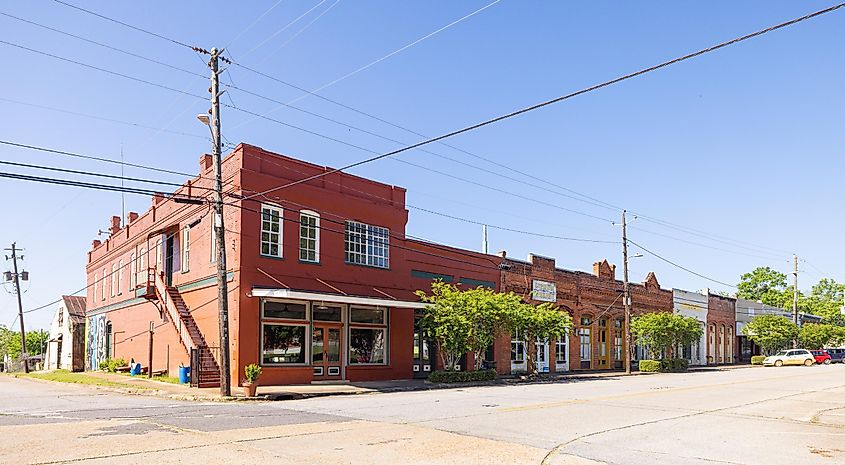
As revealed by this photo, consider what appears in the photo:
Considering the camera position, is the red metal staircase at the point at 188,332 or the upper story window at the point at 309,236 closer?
the red metal staircase at the point at 188,332

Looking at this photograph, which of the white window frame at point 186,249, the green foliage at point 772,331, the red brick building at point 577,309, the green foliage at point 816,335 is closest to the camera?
the white window frame at point 186,249

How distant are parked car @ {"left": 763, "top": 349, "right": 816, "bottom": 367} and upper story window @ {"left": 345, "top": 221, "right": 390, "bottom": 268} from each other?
4137 centimetres

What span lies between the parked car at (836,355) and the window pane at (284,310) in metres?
55.9

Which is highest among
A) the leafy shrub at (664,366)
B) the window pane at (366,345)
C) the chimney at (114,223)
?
the chimney at (114,223)

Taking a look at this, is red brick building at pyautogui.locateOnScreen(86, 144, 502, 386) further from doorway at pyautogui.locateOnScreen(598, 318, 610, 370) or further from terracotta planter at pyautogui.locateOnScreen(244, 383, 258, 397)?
doorway at pyautogui.locateOnScreen(598, 318, 610, 370)

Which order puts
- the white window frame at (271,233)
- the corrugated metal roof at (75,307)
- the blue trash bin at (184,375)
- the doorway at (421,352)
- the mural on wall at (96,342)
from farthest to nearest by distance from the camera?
the corrugated metal roof at (75,307)
the mural on wall at (96,342)
the doorway at (421,352)
the white window frame at (271,233)
the blue trash bin at (184,375)

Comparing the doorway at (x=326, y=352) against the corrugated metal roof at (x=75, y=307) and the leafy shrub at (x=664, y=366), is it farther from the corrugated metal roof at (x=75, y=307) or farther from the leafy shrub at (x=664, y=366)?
the corrugated metal roof at (x=75, y=307)

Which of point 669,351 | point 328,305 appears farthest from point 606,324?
point 328,305

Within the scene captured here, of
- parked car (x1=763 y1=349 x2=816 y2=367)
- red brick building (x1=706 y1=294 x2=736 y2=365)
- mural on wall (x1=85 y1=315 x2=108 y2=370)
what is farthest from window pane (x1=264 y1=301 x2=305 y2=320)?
parked car (x1=763 y1=349 x2=816 y2=367)

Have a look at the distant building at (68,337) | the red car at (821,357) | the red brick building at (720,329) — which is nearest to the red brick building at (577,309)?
the red brick building at (720,329)

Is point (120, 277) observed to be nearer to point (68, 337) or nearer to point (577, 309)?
point (68, 337)

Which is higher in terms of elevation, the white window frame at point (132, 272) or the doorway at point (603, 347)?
the white window frame at point (132, 272)

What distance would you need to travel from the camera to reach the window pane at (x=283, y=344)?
27000 millimetres

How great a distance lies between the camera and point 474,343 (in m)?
31.2
